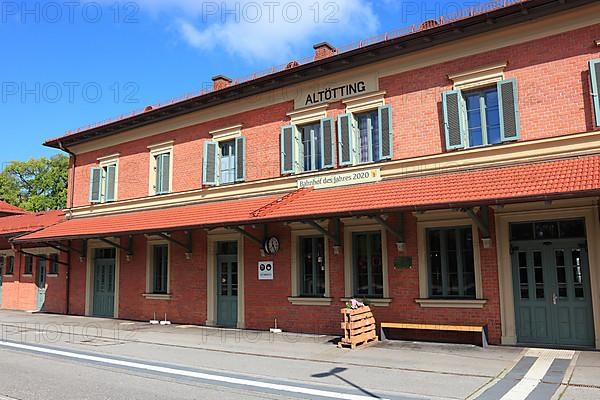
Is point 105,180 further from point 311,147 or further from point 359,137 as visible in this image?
point 359,137

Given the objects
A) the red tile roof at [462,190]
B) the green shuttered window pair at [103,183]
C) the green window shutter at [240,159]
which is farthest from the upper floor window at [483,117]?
the green shuttered window pair at [103,183]

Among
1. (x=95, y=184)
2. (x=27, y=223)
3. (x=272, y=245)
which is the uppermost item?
(x=95, y=184)

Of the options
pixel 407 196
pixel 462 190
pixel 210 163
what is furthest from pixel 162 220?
pixel 462 190

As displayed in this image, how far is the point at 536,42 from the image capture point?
11523mm

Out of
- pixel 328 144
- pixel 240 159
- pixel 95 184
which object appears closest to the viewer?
pixel 328 144

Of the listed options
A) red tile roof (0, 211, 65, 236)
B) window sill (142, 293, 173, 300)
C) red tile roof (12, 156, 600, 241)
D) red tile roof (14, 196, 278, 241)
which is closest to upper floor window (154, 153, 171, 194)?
red tile roof (14, 196, 278, 241)

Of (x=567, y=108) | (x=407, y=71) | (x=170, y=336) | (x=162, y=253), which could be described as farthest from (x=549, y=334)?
(x=162, y=253)

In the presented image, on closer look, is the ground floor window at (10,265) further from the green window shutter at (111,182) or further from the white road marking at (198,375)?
the white road marking at (198,375)

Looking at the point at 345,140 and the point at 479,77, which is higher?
the point at 479,77

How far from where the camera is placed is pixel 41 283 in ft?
73.2

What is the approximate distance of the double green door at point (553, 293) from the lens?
34.7 ft

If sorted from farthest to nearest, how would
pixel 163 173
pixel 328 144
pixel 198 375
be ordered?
pixel 163 173 < pixel 328 144 < pixel 198 375

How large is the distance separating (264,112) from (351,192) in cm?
428

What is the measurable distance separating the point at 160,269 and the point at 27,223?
33.4ft
